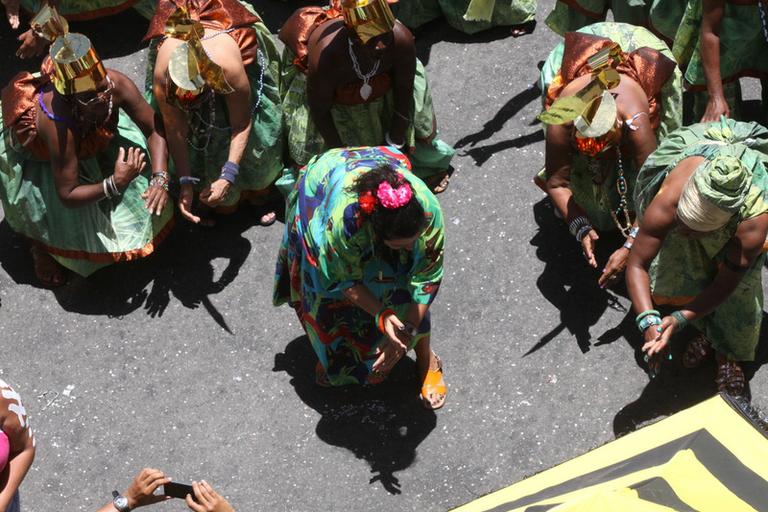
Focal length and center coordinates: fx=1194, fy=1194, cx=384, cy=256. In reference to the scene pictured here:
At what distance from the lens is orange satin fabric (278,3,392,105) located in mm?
5121

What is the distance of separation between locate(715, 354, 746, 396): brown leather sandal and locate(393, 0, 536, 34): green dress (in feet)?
7.73

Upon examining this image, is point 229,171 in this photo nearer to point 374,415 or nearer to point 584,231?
point 374,415

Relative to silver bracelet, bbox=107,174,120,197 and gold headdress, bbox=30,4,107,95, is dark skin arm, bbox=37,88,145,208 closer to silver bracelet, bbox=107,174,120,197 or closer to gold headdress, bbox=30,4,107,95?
silver bracelet, bbox=107,174,120,197

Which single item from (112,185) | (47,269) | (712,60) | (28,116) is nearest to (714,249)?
(712,60)

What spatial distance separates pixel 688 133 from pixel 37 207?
2832 mm

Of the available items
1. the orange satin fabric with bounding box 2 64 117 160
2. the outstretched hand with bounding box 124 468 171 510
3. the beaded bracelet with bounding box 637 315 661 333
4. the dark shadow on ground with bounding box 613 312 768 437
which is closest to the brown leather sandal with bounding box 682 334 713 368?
the dark shadow on ground with bounding box 613 312 768 437

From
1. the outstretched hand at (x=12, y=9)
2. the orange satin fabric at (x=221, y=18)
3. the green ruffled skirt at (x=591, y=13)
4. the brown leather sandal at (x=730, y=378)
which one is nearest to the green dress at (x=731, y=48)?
the green ruffled skirt at (x=591, y=13)

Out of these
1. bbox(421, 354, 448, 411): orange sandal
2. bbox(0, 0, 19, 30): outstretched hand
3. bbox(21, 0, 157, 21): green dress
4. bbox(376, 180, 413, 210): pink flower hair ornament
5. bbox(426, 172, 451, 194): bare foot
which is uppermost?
bbox(376, 180, 413, 210): pink flower hair ornament

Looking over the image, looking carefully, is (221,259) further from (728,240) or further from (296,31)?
(728,240)

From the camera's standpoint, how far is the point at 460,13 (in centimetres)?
641

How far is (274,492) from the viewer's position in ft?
16.0

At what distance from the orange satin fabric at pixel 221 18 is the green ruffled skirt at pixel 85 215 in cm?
47

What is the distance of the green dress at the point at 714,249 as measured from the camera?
14.7ft

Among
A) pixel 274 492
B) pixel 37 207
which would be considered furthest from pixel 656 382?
pixel 37 207
